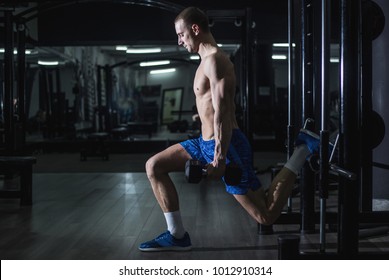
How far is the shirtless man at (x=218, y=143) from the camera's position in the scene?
2.41 m

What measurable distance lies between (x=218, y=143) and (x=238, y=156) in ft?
0.47

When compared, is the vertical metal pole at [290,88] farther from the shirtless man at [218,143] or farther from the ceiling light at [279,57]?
the ceiling light at [279,57]

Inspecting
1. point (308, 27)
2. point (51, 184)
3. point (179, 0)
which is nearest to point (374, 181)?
point (308, 27)

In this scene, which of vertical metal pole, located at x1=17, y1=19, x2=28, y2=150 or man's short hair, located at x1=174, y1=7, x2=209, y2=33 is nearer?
man's short hair, located at x1=174, y1=7, x2=209, y2=33

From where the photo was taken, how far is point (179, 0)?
797 centimetres

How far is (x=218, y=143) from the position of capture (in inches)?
95.0

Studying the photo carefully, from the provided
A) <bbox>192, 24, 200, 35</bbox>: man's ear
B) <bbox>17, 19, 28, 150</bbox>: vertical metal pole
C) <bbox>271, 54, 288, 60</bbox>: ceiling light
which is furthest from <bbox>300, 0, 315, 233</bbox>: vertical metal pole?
<bbox>271, 54, 288, 60</bbox>: ceiling light

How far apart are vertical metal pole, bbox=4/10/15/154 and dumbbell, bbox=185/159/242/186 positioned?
3736mm

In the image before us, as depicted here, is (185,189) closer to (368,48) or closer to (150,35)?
(368,48)

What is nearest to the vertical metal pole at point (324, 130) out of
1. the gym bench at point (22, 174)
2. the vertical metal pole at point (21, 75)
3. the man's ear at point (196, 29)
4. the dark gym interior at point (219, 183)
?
the dark gym interior at point (219, 183)

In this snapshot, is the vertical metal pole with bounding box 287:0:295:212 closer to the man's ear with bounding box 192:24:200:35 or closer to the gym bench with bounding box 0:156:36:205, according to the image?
the man's ear with bounding box 192:24:200:35

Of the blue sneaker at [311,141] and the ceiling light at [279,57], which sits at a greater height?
the ceiling light at [279,57]

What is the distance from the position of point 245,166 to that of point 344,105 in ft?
1.74

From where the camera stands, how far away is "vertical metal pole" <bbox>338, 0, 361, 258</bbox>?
2240 mm
